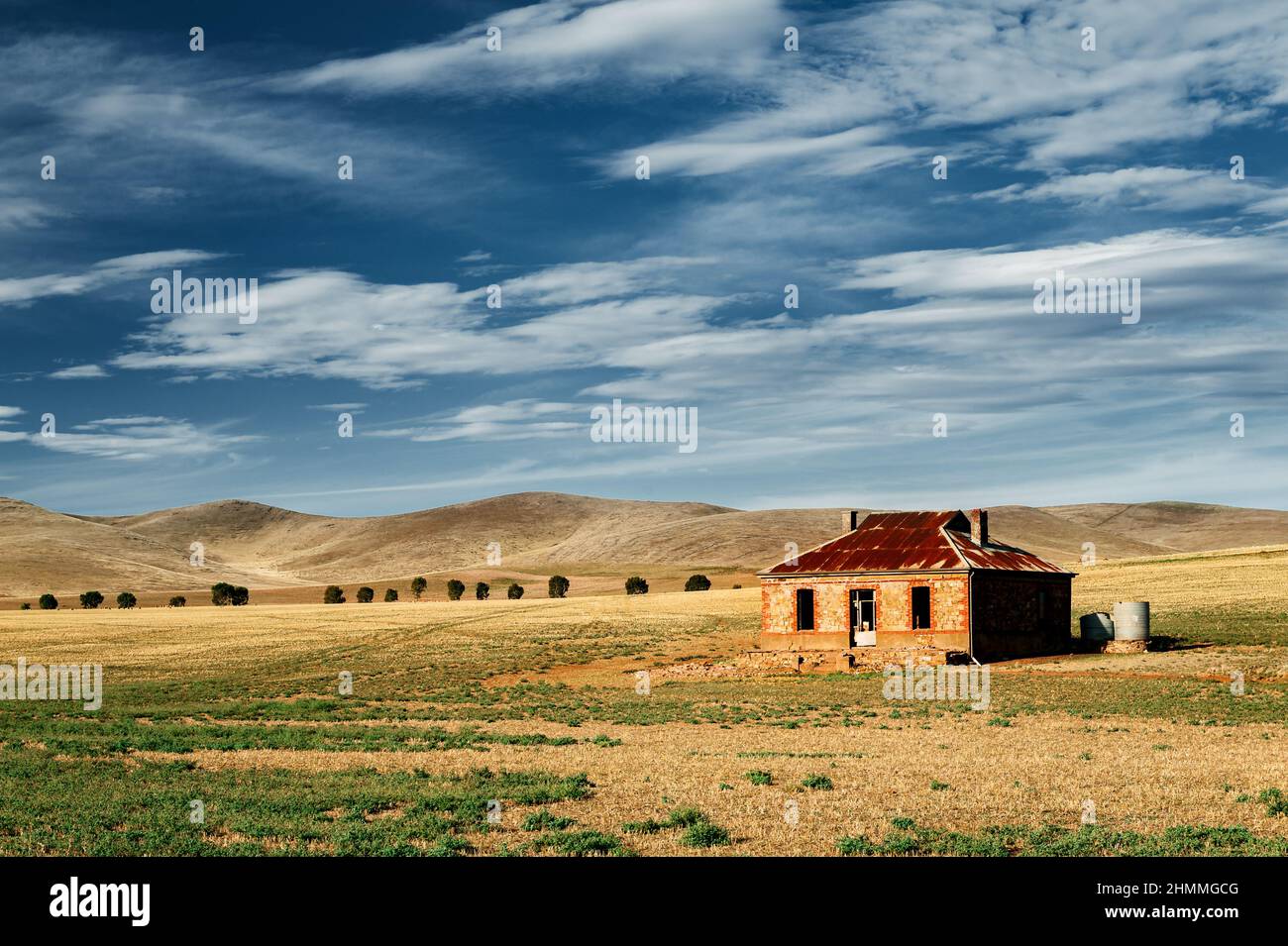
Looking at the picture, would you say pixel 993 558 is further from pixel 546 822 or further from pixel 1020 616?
pixel 546 822

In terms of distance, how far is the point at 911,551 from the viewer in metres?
52.1

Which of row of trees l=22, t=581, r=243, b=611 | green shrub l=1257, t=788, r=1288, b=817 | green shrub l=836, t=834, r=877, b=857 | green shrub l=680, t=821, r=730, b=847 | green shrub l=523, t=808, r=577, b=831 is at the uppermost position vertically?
green shrub l=836, t=834, r=877, b=857

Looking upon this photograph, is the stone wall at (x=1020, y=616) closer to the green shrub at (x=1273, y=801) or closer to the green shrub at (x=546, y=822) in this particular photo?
the green shrub at (x=1273, y=801)

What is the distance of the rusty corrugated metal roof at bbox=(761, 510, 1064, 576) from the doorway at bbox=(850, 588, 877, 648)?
1.15 metres

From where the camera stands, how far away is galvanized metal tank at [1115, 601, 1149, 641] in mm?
47438

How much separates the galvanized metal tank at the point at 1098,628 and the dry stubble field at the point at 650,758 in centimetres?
278

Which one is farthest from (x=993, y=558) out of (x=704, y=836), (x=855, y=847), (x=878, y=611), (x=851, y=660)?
(x=855, y=847)

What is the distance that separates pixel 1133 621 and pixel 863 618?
10.7 meters

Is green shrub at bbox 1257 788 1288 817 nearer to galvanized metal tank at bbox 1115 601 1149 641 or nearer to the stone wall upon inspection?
galvanized metal tank at bbox 1115 601 1149 641

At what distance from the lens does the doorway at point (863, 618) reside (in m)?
51.0

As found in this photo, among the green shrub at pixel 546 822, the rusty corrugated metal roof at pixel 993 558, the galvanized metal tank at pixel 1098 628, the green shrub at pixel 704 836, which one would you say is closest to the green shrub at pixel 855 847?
the green shrub at pixel 704 836

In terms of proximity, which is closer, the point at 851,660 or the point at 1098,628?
the point at 851,660

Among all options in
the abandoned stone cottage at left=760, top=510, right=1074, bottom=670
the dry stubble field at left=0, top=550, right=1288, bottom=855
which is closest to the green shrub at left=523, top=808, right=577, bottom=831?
the dry stubble field at left=0, top=550, right=1288, bottom=855
